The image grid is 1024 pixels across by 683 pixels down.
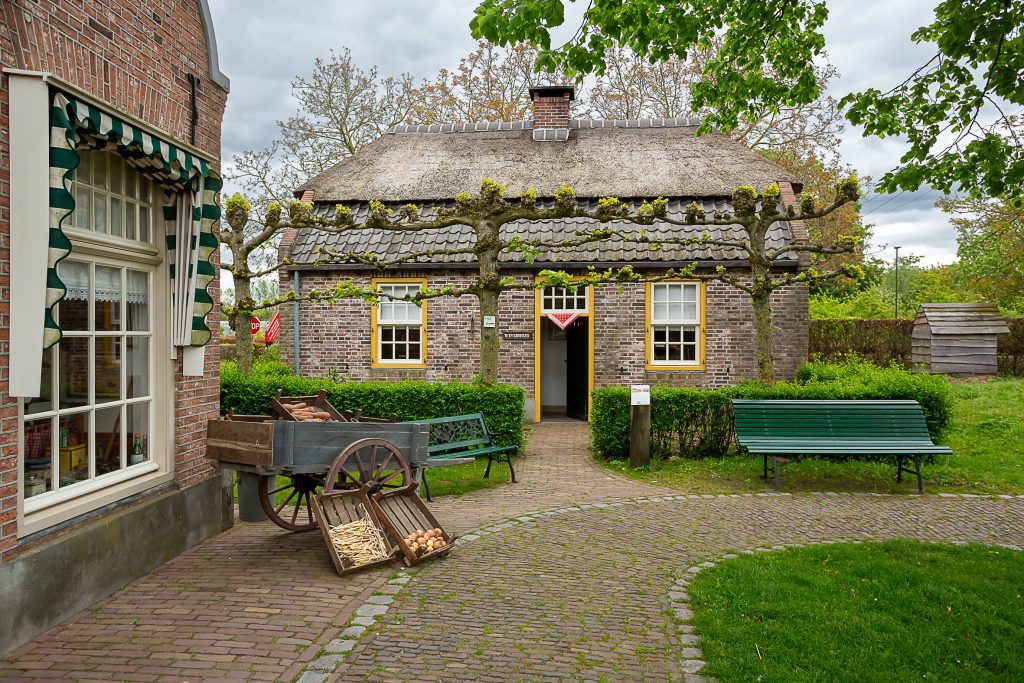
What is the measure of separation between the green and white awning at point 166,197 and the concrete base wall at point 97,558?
133 centimetres

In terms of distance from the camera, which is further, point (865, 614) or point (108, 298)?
point (108, 298)

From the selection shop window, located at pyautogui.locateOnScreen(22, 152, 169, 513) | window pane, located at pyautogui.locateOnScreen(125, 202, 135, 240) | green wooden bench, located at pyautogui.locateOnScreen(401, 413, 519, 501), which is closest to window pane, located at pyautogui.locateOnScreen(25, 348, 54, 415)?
shop window, located at pyautogui.locateOnScreen(22, 152, 169, 513)

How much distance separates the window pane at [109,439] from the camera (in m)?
5.52

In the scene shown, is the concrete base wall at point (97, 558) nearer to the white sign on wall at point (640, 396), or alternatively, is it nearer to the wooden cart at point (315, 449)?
the wooden cart at point (315, 449)

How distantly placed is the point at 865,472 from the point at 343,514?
23.4 ft

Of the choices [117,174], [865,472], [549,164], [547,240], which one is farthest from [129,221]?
[549,164]

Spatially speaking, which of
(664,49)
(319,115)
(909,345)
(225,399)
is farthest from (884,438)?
(319,115)

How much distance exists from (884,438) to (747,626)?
5572 millimetres

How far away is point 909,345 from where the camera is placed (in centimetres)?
2300

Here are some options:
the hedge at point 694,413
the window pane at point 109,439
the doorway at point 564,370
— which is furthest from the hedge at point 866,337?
the window pane at point 109,439

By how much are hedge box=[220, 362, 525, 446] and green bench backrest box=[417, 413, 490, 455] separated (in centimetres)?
82

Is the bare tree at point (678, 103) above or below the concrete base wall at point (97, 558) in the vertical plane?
above

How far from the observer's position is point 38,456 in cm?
489

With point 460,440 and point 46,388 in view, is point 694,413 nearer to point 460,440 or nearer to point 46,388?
point 460,440
